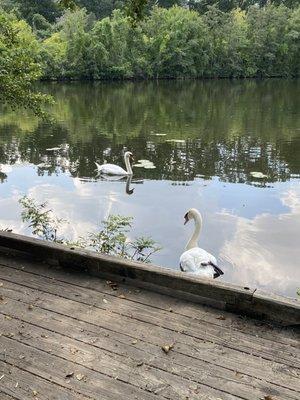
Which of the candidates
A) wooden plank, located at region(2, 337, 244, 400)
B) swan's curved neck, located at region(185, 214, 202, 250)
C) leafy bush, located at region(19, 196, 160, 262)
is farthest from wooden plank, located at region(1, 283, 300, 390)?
swan's curved neck, located at region(185, 214, 202, 250)

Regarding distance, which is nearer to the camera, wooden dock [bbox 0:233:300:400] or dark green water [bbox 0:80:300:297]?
wooden dock [bbox 0:233:300:400]

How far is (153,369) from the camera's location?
9.66 feet

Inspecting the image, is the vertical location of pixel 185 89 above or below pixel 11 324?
below

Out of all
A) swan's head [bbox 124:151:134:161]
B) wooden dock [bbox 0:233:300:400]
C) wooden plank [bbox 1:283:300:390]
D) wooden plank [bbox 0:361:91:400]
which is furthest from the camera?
swan's head [bbox 124:151:134:161]

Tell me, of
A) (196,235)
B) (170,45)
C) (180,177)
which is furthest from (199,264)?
(170,45)

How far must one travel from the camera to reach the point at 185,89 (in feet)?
145

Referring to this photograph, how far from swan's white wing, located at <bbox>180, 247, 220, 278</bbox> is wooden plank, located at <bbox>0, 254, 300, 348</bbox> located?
2711 mm

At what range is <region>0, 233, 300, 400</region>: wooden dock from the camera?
280 cm

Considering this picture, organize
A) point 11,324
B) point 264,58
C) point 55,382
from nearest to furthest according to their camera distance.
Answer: point 55,382 < point 11,324 < point 264,58

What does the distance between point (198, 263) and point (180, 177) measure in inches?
303

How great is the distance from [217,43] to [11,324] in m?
59.2

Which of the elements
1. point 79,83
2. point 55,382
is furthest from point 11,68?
point 79,83

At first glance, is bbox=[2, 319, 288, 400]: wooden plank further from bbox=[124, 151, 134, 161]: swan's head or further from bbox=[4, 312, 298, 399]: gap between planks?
bbox=[124, 151, 134, 161]: swan's head

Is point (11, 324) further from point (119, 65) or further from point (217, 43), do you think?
point (217, 43)
